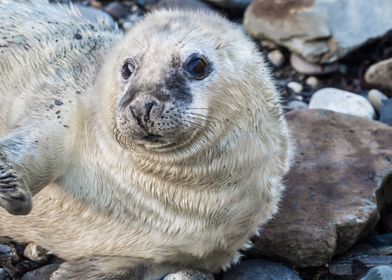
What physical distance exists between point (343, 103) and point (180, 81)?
234 cm

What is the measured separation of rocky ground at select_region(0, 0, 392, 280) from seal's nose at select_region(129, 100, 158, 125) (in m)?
1.15

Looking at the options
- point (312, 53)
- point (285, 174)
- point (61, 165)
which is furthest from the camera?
point (312, 53)

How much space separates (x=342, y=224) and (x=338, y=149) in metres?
0.67

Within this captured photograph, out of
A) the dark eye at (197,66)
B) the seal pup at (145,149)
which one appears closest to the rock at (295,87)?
the seal pup at (145,149)

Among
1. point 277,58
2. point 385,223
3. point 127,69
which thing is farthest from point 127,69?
point 277,58

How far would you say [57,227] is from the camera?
4.30 m

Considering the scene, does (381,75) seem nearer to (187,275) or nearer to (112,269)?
(187,275)

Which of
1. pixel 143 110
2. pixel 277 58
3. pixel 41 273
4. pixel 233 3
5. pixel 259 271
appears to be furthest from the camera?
pixel 233 3

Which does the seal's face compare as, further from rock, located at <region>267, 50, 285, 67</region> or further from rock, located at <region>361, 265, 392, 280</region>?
rock, located at <region>267, 50, 285, 67</region>

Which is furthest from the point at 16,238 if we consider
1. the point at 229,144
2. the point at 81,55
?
the point at 229,144

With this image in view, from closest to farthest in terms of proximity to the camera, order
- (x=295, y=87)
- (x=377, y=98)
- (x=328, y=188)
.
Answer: (x=328, y=188) → (x=377, y=98) → (x=295, y=87)

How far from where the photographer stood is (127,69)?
3840mm

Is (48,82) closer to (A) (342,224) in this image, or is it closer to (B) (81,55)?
(B) (81,55)

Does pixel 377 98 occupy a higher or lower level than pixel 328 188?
lower
